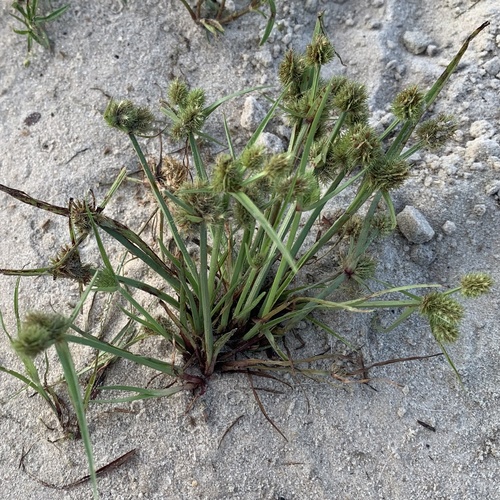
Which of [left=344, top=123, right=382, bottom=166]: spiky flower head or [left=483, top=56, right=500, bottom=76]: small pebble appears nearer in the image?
[left=344, top=123, right=382, bottom=166]: spiky flower head

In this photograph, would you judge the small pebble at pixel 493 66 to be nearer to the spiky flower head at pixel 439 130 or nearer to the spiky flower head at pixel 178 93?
the spiky flower head at pixel 439 130

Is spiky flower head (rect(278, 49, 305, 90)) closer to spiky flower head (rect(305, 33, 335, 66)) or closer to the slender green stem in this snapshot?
spiky flower head (rect(305, 33, 335, 66))

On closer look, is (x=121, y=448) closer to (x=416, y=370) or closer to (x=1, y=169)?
(x=416, y=370)

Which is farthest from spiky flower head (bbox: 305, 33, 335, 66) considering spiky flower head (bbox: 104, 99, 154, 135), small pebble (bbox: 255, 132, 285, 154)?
small pebble (bbox: 255, 132, 285, 154)

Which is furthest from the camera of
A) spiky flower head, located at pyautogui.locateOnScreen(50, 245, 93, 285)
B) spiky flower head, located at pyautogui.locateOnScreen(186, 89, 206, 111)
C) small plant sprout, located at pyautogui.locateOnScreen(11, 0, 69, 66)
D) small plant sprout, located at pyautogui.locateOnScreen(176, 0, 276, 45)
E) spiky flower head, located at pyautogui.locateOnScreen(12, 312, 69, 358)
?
small plant sprout, located at pyautogui.locateOnScreen(176, 0, 276, 45)

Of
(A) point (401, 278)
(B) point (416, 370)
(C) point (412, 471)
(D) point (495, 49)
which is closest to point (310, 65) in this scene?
(A) point (401, 278)

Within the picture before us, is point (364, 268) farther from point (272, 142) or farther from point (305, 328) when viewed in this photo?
point (272, 142)
